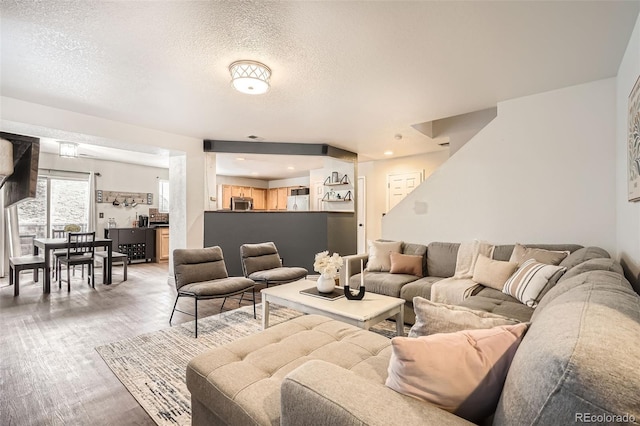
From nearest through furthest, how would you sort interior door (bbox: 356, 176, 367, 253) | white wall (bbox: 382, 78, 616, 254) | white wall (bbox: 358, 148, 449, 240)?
white wall (bbox: 382, 78, 616, 254) < white wall (bbox: 358, 148, 449, 240) < interior door (bbox: 356, 176, 367, 253)

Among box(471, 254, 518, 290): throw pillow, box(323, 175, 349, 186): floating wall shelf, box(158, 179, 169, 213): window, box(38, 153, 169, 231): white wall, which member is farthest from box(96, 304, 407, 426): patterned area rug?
box(158, 179, 169, 213): window

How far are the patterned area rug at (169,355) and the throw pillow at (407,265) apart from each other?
0.63 metres

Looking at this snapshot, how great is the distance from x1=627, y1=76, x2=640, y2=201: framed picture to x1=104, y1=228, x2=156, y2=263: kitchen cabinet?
8.56m

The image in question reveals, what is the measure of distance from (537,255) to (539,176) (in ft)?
3.39

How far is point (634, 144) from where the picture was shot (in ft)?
6.52

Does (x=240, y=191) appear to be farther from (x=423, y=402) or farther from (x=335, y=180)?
(x=423, y=402)

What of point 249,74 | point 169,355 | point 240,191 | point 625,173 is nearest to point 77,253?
point 169,355

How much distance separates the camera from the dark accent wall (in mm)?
5184

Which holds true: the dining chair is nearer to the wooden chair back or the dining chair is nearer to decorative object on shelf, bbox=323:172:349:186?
the wooden chair back

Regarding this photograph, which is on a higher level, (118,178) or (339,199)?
(118,178)

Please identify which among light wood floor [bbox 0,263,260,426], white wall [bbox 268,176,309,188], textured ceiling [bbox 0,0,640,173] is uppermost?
textured ceiling [bbox 0,0,640,173]

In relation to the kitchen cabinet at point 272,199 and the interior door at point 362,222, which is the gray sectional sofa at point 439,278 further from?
the kitchen cabinet at point 272,199

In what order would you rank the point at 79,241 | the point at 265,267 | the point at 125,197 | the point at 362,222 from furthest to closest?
the point at 125,197
the point at 362,222
the point at 79,241
the point at 265,267

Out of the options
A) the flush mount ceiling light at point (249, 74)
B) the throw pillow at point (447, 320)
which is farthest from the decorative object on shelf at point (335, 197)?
the throw pillow at point (447, 320)
